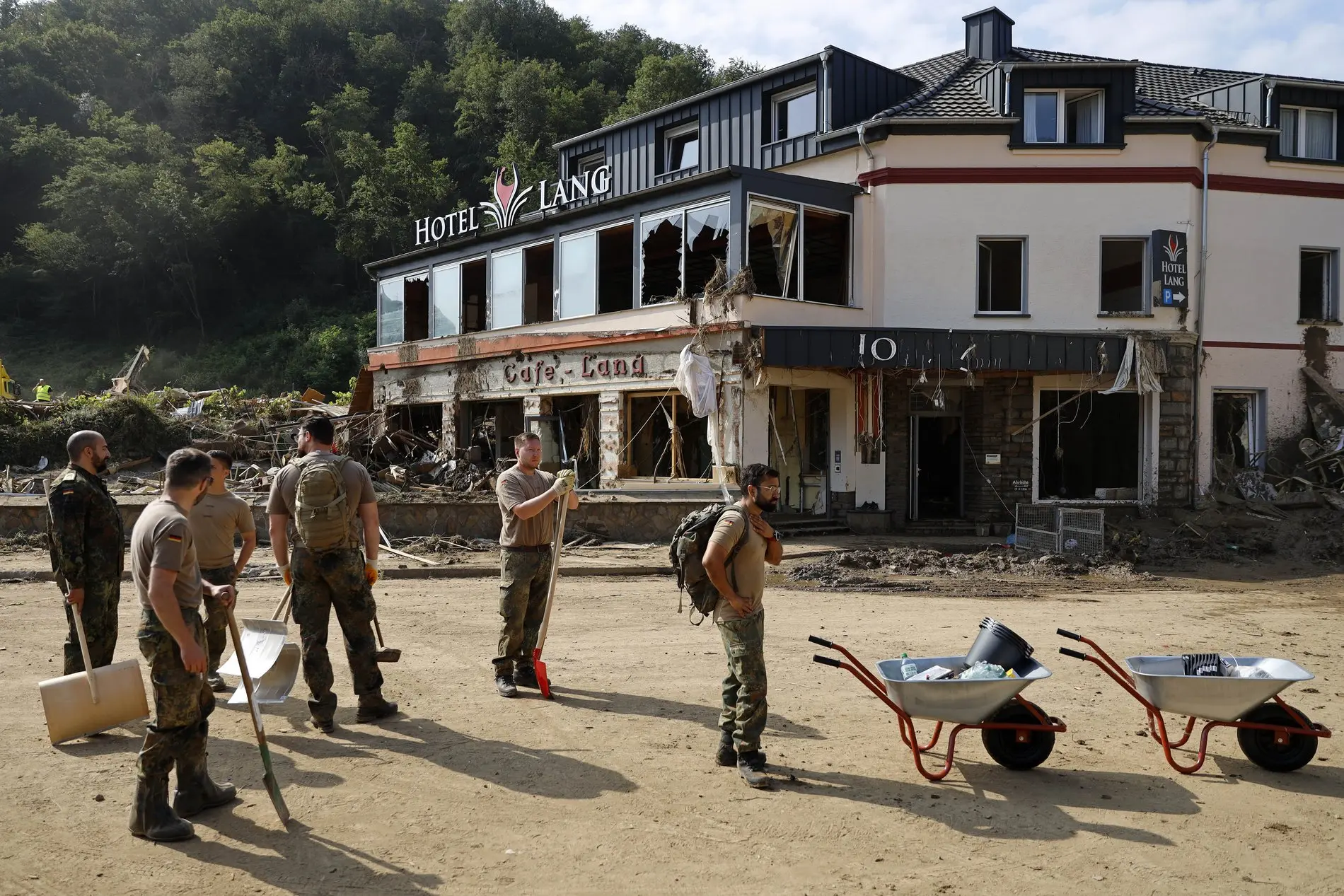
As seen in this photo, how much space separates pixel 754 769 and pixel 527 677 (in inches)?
94.8

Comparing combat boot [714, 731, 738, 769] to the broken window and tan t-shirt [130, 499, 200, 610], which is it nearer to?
tan t-shirt [130, 499, 200, 610]

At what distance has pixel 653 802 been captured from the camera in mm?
4910

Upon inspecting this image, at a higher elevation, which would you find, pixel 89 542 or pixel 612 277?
pixel 612 277

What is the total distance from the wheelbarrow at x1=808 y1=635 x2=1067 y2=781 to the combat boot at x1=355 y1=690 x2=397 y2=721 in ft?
9.42

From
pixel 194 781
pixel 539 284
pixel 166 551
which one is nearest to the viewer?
pixel 166 551

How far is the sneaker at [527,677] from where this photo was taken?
7.04 meters

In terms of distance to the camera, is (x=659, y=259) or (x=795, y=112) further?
(x=795, y=112)

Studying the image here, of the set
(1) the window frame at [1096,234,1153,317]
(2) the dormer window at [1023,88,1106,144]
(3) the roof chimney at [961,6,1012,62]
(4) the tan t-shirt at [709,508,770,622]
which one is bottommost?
(4) the tan t-shirt at [709,508,770,622]

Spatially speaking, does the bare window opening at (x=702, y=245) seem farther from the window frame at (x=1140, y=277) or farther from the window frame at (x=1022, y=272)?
the window frame at (x=1140, y=277)

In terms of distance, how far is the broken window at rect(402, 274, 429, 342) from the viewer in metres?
25.4

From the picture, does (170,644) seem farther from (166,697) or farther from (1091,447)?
(1091,447)

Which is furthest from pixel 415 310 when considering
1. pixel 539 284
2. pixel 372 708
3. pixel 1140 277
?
pixel 372 708

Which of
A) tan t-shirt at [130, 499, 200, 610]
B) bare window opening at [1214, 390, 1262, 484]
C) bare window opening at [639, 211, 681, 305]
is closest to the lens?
tan t-shirt at [130, 499, 200, 610]

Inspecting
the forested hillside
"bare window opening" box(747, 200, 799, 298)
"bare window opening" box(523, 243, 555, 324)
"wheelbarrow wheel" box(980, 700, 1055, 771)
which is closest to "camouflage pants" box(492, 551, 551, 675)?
"wheelbarrow wheel" box(980, 700, 1055, 771)
